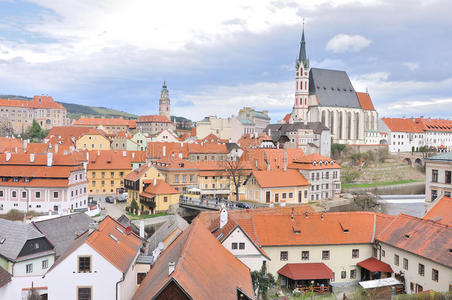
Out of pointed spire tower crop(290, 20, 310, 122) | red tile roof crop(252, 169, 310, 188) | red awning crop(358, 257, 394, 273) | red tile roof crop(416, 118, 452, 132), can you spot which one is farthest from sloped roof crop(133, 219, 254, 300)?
red tile roof crop(416, 118, 452, 132)

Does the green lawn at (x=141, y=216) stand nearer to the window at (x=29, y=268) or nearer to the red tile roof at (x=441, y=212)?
the window at (x=29, y=268)

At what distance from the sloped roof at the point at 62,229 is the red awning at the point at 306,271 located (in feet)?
46.8

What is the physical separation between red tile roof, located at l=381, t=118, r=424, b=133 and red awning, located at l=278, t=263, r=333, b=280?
100885 millimetres

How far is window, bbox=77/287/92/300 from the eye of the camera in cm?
1902

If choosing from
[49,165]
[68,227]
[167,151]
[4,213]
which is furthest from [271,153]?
[68,227]

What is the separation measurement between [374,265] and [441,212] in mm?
7386

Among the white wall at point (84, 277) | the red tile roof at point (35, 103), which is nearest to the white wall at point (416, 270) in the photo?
the white wall at point (84, 277)

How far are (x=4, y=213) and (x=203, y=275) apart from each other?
42294 mm

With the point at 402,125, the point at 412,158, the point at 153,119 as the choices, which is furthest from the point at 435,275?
the point at 153,119

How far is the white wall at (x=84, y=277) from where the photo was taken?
1889cm

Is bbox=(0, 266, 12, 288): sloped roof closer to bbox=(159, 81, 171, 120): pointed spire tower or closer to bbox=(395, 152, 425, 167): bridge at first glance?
bbox=(395, 152, 425, 167): bridge

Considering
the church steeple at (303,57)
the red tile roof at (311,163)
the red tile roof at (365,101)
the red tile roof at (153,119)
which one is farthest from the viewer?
the red tile roof at (153,119)

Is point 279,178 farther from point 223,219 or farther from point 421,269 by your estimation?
point 421,269

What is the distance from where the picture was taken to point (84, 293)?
751 inches
